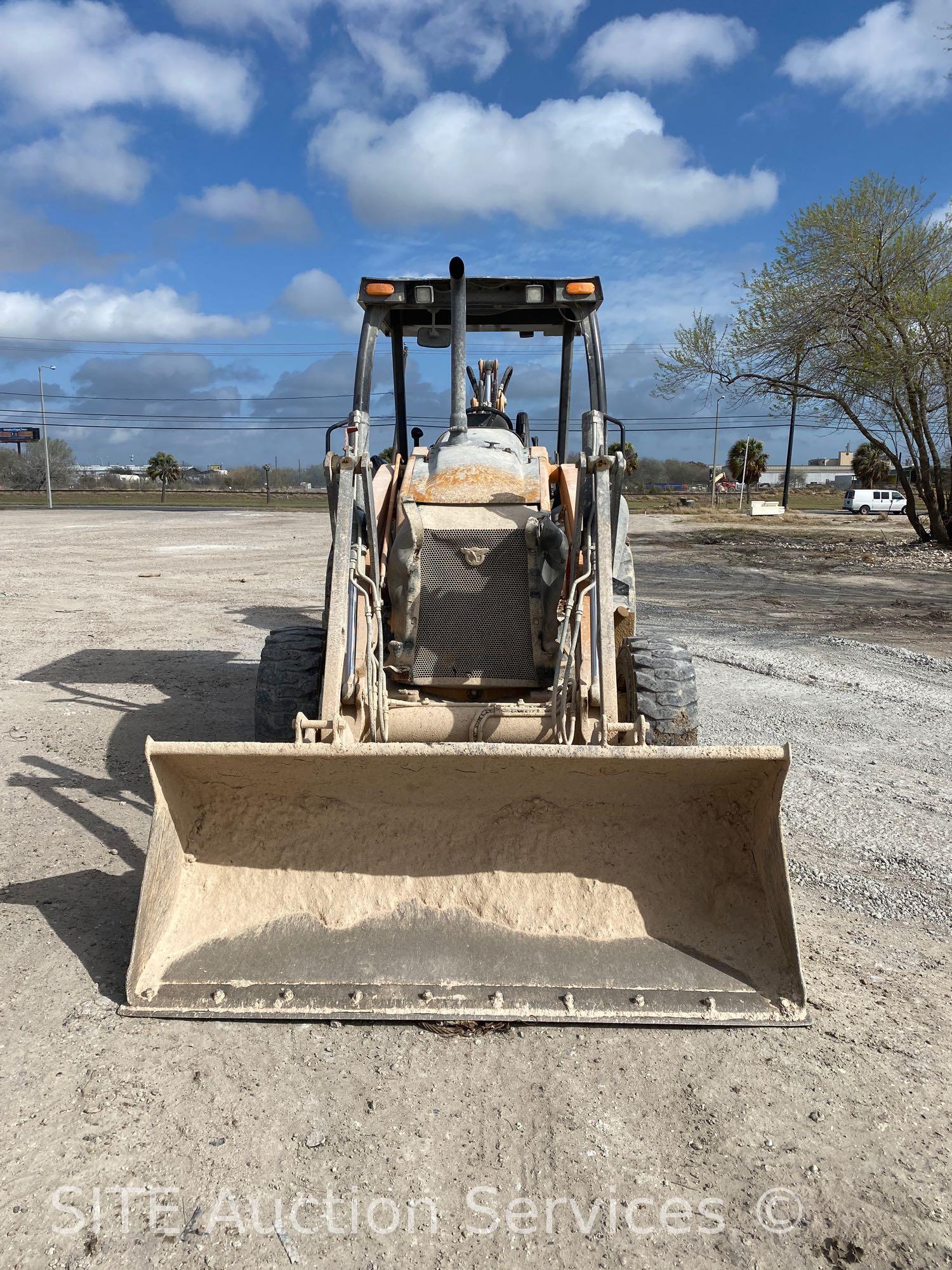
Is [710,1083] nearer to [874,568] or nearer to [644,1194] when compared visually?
[644,1194]

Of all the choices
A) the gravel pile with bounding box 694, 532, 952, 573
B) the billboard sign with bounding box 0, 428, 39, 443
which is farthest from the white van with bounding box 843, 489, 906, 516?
the billboard sign with bounding box 0, 428, 39, 443

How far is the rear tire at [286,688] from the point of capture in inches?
178

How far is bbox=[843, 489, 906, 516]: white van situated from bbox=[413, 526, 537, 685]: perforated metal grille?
50.3 metres

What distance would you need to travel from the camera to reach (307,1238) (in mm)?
2133

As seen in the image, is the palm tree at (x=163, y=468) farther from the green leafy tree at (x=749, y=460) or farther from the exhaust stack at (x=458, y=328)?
the exhaust stack at (x=458, y=328)

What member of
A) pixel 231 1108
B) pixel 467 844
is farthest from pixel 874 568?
pixel 231 1108

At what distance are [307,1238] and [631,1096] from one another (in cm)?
96

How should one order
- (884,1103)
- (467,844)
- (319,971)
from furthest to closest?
1. (467,844)
2. (319,971)
3. (884,1103)

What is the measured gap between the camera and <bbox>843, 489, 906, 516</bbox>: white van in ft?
172

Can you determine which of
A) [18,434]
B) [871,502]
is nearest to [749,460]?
[871,502]

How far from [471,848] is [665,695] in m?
1.44

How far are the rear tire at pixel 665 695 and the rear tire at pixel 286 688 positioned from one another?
5.00 ft

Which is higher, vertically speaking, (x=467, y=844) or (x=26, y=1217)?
(x=467, y=844)

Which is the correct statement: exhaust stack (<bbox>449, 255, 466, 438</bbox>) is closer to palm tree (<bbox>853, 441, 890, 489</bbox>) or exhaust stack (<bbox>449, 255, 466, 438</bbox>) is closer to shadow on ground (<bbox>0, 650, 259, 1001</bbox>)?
shadow on ground (<bbox>0, 650, 259, 1001</bbox>)
